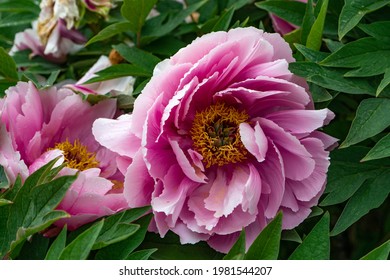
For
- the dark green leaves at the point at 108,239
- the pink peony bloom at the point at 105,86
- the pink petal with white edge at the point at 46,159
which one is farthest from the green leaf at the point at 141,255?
the pink peony bloom at the point at 105,86

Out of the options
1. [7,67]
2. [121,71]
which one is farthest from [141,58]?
[7,67]

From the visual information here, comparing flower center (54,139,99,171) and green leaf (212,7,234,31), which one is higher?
green leaf (212,7,234,31)

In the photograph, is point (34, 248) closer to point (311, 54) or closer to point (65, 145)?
point (65, 145)

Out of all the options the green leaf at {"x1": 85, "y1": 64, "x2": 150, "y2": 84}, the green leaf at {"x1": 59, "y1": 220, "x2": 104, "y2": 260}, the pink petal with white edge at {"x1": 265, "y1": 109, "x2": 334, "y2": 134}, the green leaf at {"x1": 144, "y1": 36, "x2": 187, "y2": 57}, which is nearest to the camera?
the green leaf at {"x1": 59, "y1": 220, "x2": 104, "y2": 260}

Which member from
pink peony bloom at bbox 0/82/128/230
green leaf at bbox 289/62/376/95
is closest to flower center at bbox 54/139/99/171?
pink peony bloom at bbox 0/82/128/230

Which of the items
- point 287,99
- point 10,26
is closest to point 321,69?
point 287,99

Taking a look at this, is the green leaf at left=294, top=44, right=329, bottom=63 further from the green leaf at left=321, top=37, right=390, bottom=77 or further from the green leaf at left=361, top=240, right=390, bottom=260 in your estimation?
the green leaf at left=361, top=240, right=390, bottom=260

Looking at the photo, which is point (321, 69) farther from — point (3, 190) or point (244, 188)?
point (3, 190)
